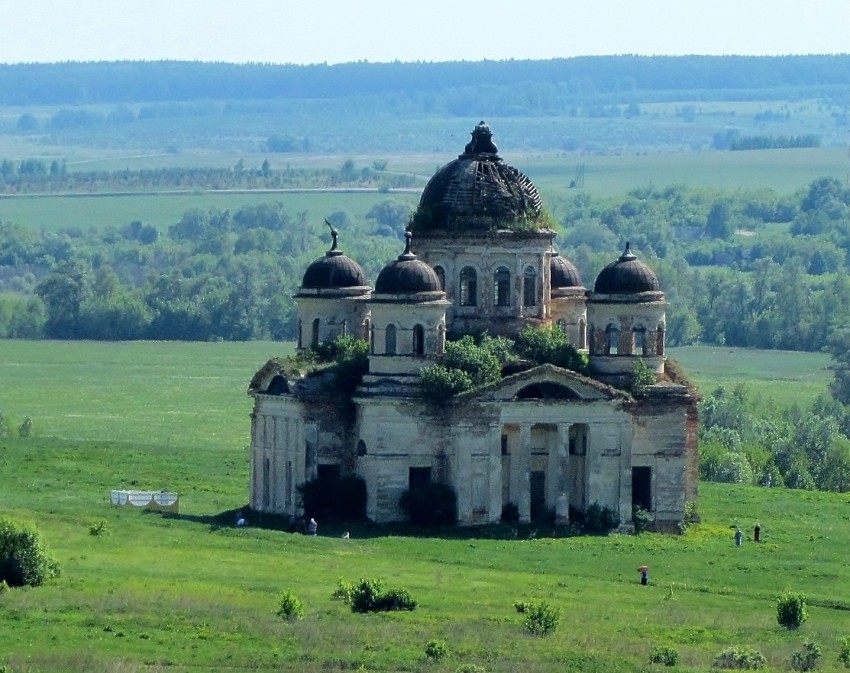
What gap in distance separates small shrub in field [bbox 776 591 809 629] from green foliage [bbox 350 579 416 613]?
777 cm

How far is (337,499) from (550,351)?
676 centimetres

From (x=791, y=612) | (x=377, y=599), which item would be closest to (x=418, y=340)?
(x=377, y=599)

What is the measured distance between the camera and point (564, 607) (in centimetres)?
7012

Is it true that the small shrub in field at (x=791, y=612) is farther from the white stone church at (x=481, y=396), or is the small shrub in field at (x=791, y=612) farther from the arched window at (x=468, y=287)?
the arched window at (x=468, y=287)

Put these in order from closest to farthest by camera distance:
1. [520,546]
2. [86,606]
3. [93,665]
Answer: [93,665]
[86,606]
[520,546]

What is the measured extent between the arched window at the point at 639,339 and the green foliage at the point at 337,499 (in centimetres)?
814

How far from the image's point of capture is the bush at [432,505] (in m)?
83.4

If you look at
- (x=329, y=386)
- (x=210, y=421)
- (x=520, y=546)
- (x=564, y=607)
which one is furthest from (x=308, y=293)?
(x=210, y=421)

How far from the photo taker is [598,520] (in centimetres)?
8438

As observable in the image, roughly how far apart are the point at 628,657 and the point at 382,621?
5811mm

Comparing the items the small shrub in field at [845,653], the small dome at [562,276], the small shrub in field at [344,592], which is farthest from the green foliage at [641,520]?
the small shrub in field at [845,653]

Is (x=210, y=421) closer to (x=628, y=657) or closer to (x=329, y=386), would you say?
(x=329, y=386)

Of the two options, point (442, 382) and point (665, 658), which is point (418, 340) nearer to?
point (442, 382)

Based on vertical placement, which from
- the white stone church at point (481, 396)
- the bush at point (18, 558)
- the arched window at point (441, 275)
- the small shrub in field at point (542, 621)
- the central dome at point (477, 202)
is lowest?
the small shrub in field at point (542, 621)
